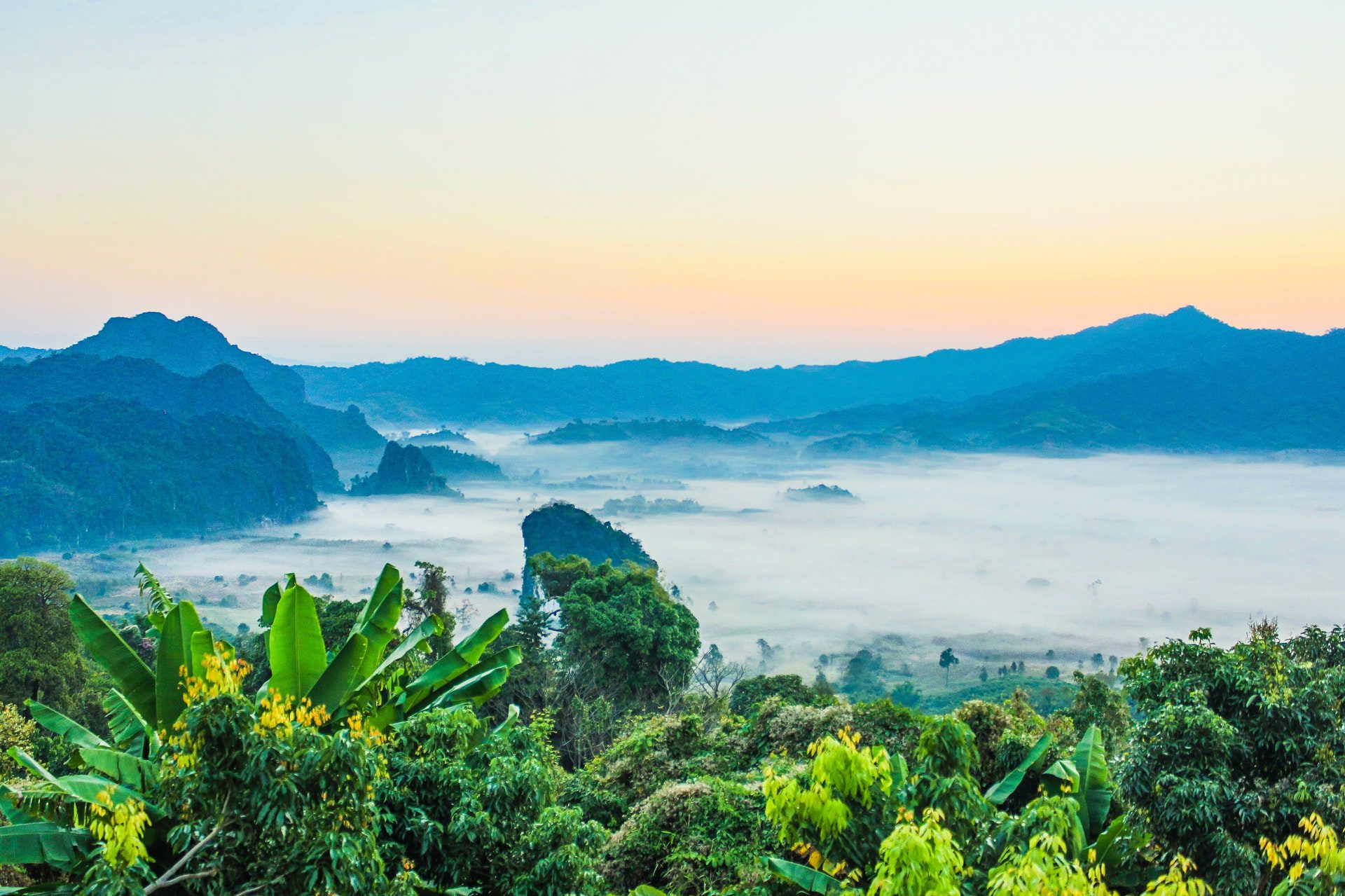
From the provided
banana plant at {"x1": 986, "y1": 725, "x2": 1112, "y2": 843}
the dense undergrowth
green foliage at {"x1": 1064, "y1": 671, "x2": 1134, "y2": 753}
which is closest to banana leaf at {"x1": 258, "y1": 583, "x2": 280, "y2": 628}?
the dense undergrowth

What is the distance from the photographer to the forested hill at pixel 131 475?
145 meters

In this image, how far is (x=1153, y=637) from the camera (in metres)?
126

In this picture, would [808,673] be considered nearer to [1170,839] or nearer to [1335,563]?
[1170,839]

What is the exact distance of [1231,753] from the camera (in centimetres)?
779

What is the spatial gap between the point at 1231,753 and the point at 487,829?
20.1ft

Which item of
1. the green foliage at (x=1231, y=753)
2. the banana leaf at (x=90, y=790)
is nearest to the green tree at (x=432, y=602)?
the banana leaf at (x=90, y=790)

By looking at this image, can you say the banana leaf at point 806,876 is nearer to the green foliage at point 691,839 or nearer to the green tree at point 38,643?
the green foliage at point 691,839

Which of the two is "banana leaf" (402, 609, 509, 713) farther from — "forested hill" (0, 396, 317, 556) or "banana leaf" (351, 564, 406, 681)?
"forested hill" (0, 396, 317, 556)

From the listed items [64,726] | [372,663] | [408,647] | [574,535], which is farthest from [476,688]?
[574,535]

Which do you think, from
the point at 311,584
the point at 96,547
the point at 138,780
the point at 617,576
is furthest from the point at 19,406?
the point at 138,780

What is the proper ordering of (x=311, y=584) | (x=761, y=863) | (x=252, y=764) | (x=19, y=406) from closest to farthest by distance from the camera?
(x=252, y=764) → (x=761, y=863) → (x=311, y=584) → (x=19, y=406)

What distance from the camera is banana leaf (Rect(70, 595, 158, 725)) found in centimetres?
720

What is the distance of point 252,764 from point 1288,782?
7685 millimetres

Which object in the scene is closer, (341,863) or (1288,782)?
(341,863)
